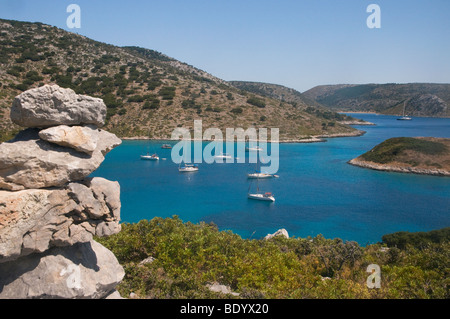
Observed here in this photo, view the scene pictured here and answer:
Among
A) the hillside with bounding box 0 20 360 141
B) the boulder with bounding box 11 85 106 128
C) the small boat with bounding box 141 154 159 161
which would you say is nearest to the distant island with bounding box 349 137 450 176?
the hillside with bounding box 0 20 360 141

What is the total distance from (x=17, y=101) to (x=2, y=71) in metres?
84.5

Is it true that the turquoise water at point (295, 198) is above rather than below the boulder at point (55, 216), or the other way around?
below

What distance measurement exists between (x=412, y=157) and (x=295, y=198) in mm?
31651

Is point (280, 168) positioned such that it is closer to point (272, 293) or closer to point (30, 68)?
point (272, 293)

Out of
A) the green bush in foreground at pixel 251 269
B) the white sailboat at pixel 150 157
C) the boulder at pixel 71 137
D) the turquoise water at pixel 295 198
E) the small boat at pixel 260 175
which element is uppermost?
the boulder at pixel 71 137

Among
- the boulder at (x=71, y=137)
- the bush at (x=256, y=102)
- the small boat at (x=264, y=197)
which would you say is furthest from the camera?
the bush at (x=256, y=102)

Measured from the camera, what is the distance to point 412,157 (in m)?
60.2

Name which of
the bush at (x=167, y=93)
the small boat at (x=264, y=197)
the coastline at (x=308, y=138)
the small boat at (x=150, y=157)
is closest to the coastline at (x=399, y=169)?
the coastline at (x=308, y=138)

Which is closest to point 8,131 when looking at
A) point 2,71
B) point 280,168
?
point 2,71

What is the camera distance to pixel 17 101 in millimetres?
7121

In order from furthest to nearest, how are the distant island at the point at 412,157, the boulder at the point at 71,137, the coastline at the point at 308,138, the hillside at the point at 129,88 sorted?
the coastline at the point at 308,138 < the hillside at the point at 129,88 < the distant island at the point at 412,157 < the boulder at the point at 71,137

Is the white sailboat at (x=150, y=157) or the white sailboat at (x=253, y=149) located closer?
the white sailboat at (x=150, y=157)

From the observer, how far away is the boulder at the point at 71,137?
23.2 ft

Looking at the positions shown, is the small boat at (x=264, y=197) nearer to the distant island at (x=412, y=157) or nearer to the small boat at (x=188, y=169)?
the small boat at (x=188, y=169)
